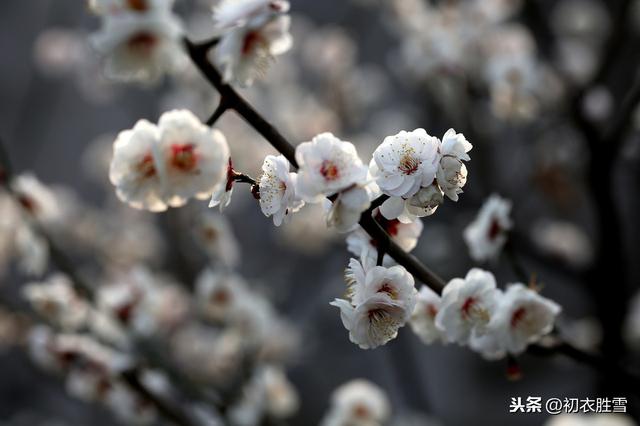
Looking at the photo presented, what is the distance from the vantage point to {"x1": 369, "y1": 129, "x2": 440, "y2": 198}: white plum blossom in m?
0.81

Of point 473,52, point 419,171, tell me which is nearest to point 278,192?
point 419,171

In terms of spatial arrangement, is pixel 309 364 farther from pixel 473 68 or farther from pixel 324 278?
pixel 473 68

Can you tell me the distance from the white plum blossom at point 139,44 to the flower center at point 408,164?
0.34 m

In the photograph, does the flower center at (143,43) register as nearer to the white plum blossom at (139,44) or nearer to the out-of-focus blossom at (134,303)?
the white plum blossom at (139,44)

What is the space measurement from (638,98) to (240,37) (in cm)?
142

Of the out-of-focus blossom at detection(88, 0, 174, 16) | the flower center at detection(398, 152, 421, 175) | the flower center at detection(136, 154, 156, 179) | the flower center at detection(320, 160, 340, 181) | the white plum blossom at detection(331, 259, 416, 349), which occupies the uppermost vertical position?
the out-of-focus blossom at detection(88, 0, 174, 16)

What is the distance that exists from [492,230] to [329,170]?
2.01 ft

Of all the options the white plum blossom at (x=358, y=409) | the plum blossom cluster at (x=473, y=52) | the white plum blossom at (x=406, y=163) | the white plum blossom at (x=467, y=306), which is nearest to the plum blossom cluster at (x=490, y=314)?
the white plum blossom at (x=467, y=306)

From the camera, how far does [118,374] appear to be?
1551mm

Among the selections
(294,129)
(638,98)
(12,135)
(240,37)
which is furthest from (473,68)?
(12,135)

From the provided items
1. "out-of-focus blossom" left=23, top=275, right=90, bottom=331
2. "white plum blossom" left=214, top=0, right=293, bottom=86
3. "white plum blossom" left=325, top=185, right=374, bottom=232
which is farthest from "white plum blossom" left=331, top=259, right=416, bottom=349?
"out-of-focus blossom" left=23, top=275, right=90, bottom=331

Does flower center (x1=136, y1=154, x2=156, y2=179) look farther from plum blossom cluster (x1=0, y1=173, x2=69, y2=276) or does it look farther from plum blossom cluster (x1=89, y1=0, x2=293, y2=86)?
plum blossom cluster (x1=0, y1=173, x2=69, y2=276)

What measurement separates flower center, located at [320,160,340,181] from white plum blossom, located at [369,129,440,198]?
0.19 ft

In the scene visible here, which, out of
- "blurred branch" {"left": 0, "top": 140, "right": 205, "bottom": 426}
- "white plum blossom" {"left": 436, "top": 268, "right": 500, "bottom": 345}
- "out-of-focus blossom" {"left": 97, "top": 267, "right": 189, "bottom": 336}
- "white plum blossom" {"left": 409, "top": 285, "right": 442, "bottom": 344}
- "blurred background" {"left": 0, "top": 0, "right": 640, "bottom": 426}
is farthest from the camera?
"blurred background" {"left": 0, "top": 0, "right": 640, "bottom": 426}
